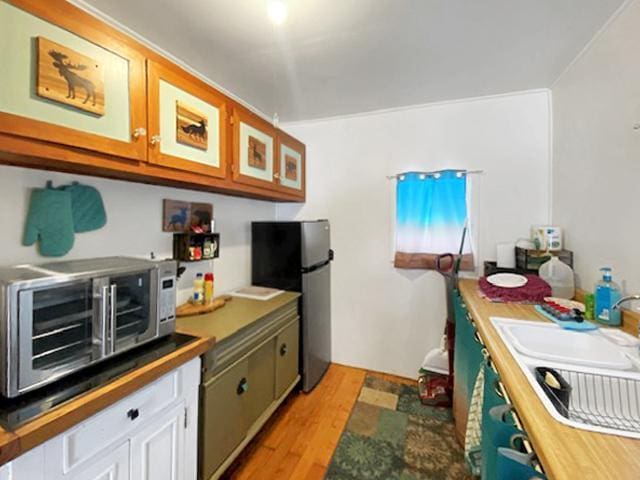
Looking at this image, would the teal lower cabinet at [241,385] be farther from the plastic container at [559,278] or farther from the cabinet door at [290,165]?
the plastic container at [559,278]

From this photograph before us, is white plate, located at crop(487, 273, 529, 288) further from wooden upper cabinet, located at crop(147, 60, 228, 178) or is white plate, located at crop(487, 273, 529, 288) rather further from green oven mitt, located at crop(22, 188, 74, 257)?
green oven mitt, located at crop(22, 188, 74, 257)

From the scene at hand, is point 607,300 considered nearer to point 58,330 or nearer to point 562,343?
point 562,343

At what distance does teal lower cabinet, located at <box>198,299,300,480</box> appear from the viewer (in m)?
1.34

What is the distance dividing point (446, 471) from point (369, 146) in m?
2.36

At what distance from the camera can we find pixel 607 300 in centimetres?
135

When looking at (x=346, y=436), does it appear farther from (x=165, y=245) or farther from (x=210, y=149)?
(x=210, y=149)

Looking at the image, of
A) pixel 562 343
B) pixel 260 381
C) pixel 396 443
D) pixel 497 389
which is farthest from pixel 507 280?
pixel 260 381

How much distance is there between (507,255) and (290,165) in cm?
183

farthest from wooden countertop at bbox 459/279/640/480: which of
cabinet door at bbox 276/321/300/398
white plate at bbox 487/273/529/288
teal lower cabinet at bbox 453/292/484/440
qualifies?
cabinet door at bbox 276/321/300/398

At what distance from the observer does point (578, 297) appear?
1.73 metres

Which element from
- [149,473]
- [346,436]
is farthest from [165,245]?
[346,436]

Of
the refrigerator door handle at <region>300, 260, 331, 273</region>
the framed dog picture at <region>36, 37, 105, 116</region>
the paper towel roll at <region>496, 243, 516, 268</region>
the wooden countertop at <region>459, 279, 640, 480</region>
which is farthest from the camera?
the refrigerator door handle at <region>300, 260, 331, 273</region>

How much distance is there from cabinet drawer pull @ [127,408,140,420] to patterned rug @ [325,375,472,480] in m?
1.11

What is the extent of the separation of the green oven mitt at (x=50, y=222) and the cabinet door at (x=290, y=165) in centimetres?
130
